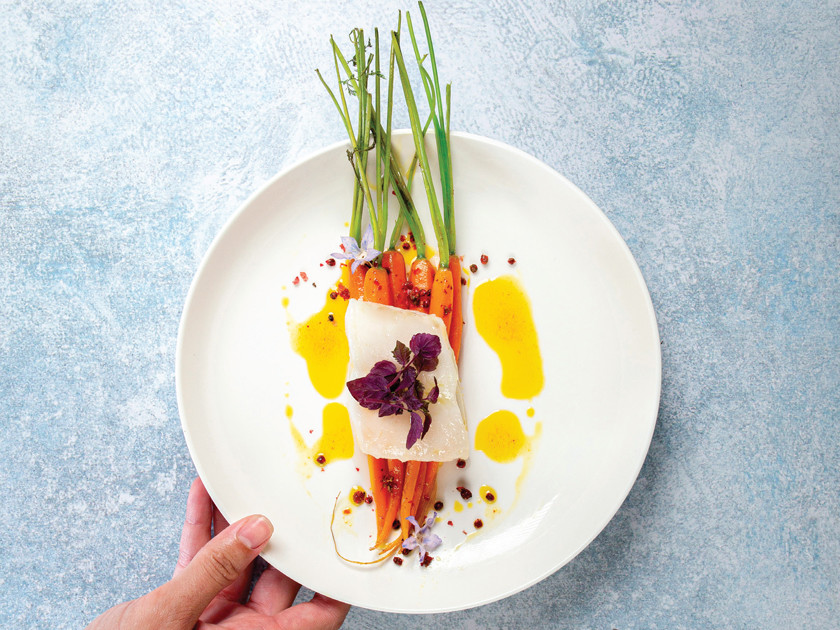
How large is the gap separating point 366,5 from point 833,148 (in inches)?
69.7

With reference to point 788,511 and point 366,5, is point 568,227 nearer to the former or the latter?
point 366,5

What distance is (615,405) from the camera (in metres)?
1.89

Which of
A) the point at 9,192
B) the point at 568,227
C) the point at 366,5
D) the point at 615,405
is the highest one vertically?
the point at 366,5

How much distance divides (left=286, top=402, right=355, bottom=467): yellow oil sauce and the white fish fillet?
15 centimetres

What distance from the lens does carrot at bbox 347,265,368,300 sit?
1.87 meters

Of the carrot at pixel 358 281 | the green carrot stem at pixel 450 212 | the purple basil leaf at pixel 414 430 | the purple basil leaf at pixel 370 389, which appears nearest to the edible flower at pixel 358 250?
the carrot at pixel 358 281

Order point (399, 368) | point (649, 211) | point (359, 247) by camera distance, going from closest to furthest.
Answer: point (399, 368)
point (359, 247)
point (649, 211)

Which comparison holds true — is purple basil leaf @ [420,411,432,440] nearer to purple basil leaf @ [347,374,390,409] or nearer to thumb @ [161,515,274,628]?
purple basil leaf @ [347,374,390,409]

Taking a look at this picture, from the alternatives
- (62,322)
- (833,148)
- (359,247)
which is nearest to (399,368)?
(359,247)

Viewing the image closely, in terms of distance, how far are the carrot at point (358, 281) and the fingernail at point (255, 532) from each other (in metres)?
0.77

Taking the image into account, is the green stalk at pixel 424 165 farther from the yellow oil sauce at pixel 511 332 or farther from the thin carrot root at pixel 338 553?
the thin carrot root at pixel 338 553

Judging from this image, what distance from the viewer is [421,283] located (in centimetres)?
189

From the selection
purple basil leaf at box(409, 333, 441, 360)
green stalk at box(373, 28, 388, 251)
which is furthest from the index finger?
green stalk at box(373, 28, 388, 251)

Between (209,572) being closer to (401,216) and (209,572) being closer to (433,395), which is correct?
(433,395)
